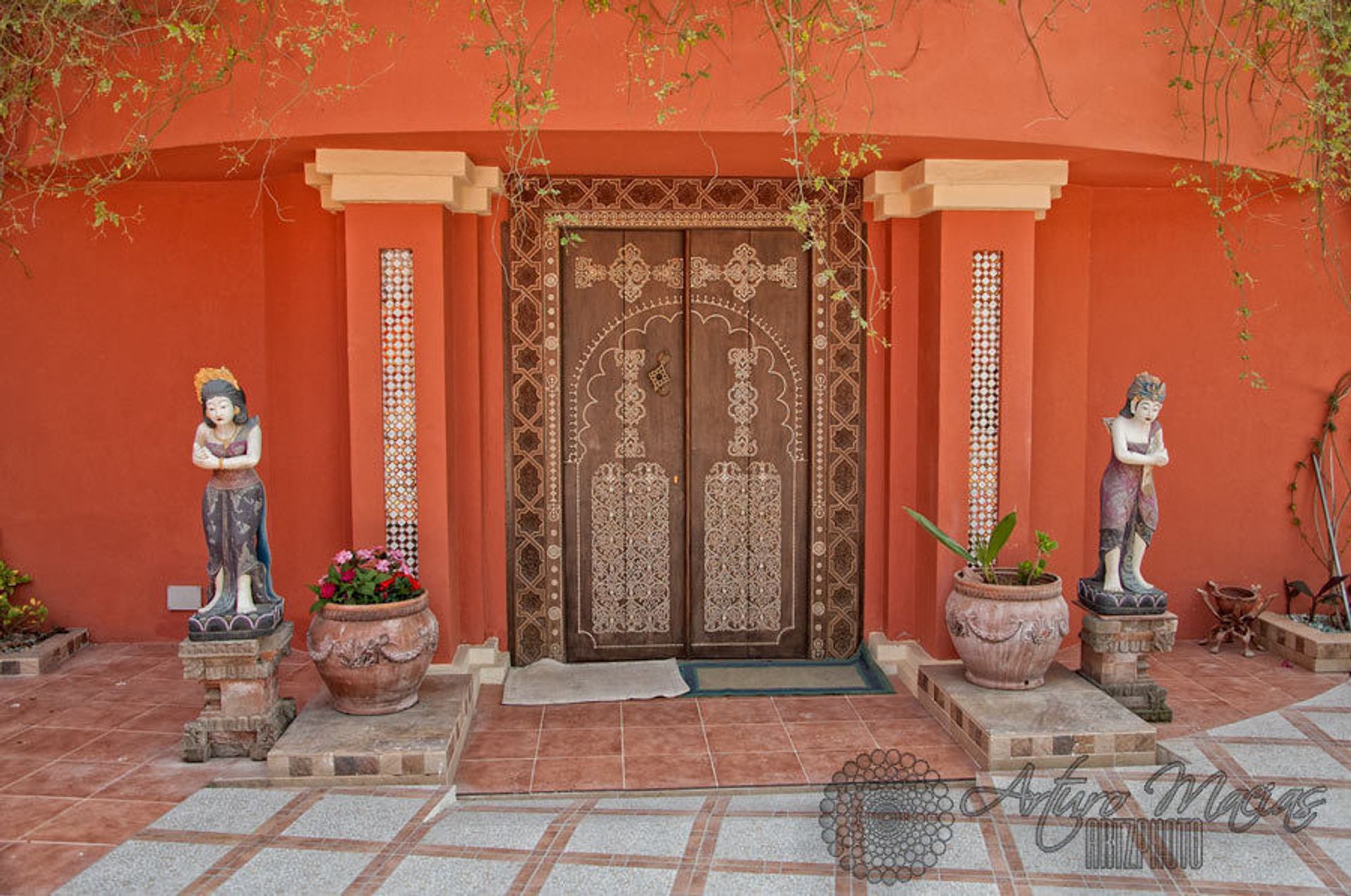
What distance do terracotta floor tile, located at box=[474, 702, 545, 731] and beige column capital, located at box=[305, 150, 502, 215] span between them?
2511 millimetres

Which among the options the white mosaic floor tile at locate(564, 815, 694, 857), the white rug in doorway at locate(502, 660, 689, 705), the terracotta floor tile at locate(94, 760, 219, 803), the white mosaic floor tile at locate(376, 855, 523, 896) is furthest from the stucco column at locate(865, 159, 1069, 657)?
the terracotta floor tile at locate(94, 760, 219, 803)

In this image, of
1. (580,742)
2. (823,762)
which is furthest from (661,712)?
(823,762)

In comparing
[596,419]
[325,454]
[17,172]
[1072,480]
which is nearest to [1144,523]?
[1072,480]

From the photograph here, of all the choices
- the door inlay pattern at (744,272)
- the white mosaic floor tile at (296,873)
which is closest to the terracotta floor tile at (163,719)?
the white mosaic floor tile at (296,873)

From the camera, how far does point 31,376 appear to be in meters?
5.86

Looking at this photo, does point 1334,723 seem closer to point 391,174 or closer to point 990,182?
point 990,182

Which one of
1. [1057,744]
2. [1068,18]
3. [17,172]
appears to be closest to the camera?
[1057,744]

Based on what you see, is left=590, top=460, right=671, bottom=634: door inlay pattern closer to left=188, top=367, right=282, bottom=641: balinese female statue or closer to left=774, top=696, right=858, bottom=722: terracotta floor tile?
left=774, top=696, right=858, bottom=722: terracotta floor tile

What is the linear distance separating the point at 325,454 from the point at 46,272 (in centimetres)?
190

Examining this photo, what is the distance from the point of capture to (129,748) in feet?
14.7

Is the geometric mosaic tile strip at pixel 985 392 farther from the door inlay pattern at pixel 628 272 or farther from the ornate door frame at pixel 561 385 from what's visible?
the door inlay pattern at pixel 628 272

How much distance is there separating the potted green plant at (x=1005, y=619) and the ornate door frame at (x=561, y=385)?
3.15ft

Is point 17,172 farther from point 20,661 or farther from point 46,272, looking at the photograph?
point 20,661

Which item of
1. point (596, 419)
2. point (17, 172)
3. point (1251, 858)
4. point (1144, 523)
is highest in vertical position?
point (17, 172)
